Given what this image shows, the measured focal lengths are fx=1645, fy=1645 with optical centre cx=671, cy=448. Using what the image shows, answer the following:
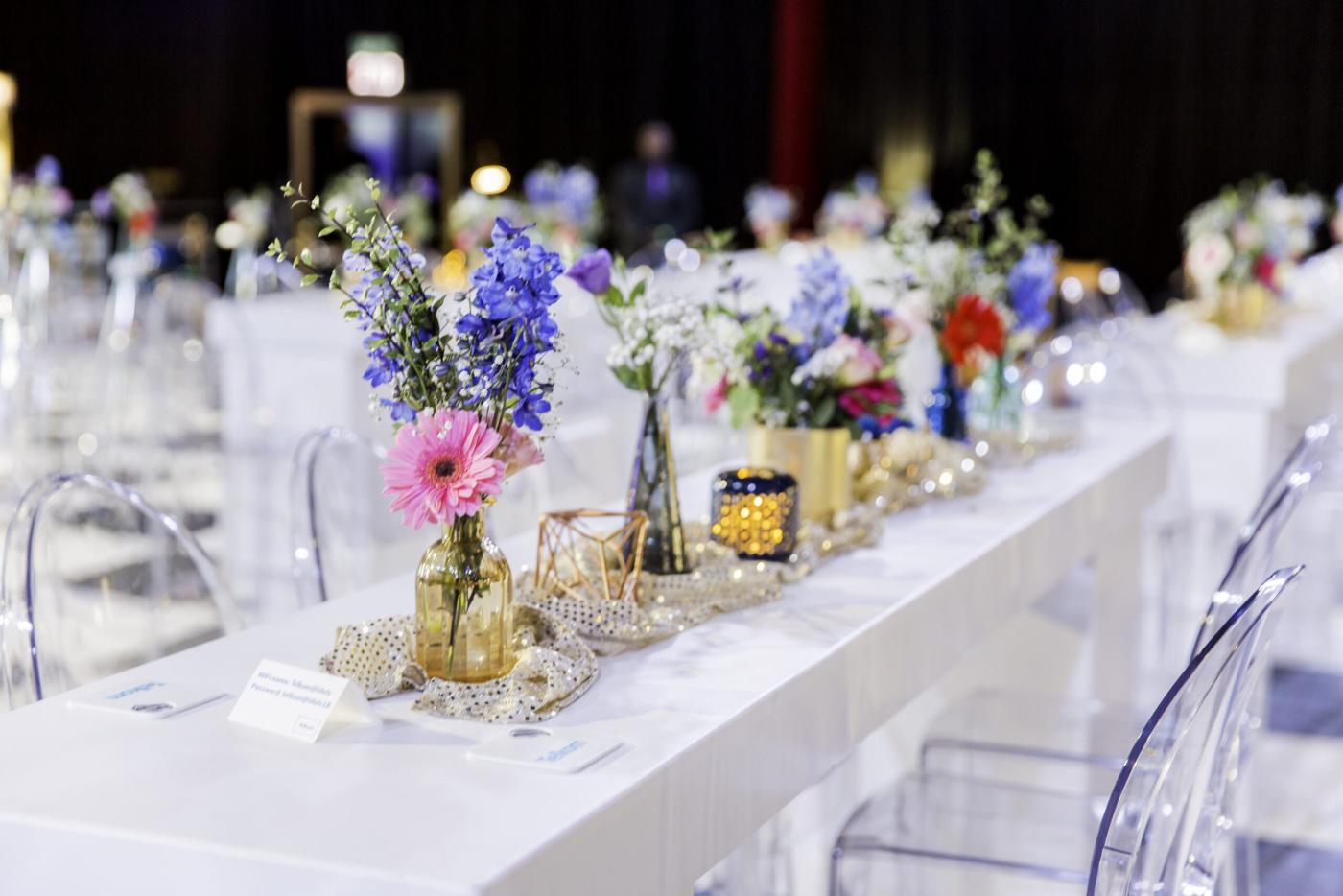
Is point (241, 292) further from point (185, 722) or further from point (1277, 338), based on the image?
point (185, 722)

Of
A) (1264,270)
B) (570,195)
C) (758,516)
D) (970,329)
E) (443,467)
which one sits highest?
(570,195)

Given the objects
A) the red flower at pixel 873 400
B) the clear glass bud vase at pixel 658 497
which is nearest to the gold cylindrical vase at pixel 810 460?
the red flower at pixel 873 400

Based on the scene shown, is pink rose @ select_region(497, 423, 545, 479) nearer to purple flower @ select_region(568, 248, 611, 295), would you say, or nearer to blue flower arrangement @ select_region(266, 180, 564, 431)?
blue flower arrangement @ select_region(266, 180, 564, 431)

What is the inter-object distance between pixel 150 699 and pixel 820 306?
3.45ft

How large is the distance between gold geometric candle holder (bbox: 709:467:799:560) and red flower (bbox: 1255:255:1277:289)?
10.9 ft

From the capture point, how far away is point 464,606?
1.53 metres

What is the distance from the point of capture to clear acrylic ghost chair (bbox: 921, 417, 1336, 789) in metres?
2.26

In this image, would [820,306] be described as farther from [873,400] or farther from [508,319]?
[508,319]

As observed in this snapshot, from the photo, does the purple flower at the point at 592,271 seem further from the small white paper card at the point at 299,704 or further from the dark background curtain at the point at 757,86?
the dark background curtain at the point at 757,86

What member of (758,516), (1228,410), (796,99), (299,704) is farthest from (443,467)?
(796,99)

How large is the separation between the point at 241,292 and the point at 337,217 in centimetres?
549

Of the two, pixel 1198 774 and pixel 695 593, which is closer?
pixel 1198 774

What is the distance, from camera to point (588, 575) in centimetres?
185

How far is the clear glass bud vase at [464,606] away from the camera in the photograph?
1.53 meters
